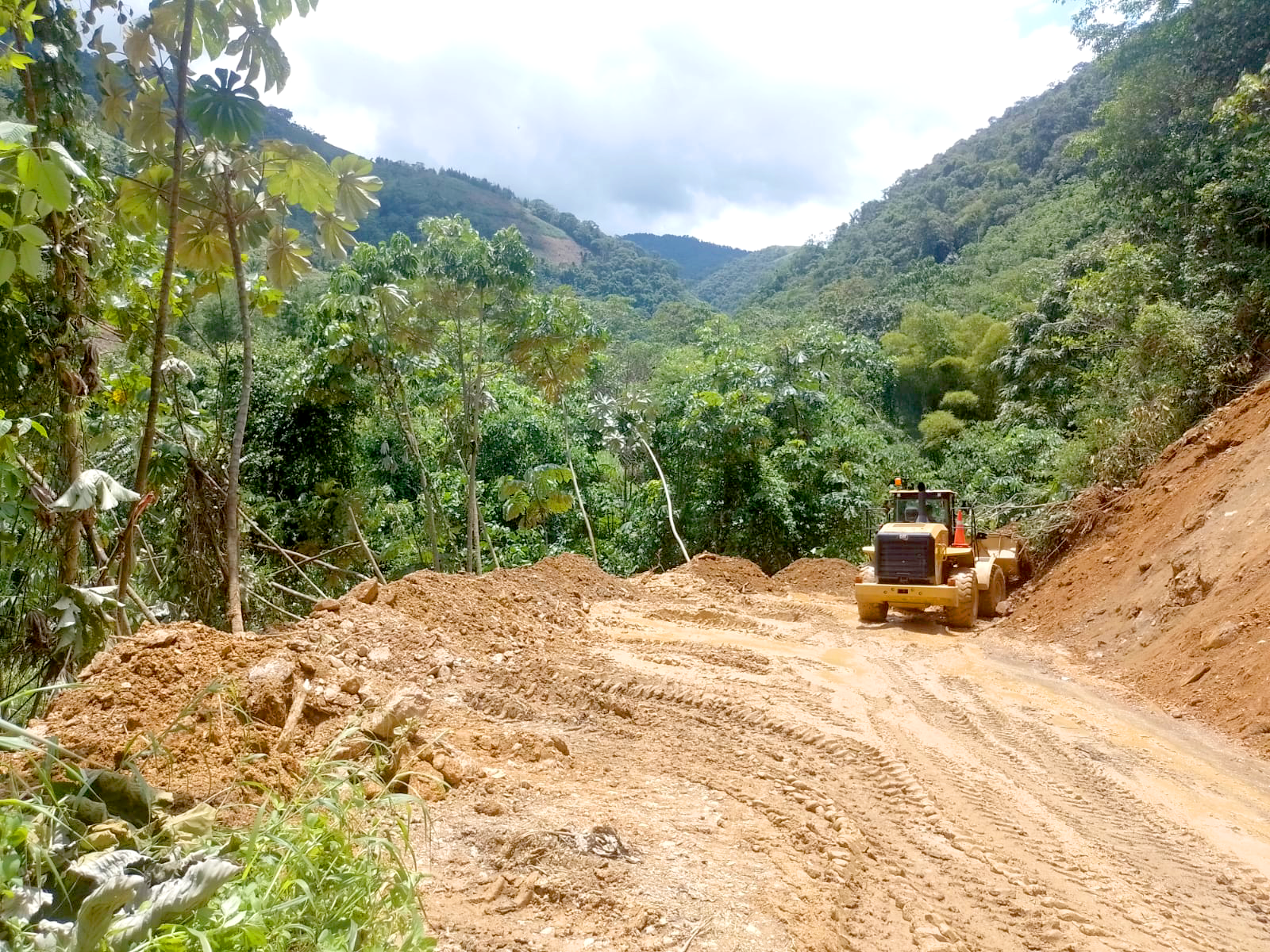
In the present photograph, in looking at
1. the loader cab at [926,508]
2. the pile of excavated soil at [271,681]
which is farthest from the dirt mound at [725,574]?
the pile of excavated soil at [271,681]

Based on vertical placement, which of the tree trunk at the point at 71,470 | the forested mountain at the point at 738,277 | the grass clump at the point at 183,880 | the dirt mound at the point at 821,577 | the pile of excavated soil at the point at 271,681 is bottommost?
the dirt mound at the point at 821,577

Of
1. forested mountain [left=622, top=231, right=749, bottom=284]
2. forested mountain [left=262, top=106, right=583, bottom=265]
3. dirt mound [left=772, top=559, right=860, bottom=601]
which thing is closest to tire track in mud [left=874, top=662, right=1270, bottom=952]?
dirt mound [left=772, top=559, right=860, bottom=601]

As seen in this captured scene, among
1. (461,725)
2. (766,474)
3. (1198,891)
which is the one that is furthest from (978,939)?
(766,474)

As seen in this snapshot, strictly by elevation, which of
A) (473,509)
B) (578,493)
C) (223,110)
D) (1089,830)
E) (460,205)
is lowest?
(1089,830)

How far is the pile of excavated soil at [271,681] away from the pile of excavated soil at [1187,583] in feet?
19.4

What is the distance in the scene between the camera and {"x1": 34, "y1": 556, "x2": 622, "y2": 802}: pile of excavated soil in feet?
13.1

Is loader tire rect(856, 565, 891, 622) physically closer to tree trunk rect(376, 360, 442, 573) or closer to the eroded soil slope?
the eroded soil slope

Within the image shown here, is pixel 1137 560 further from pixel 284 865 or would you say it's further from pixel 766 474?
pixel 284 865

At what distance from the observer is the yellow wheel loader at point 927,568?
35.3 feet

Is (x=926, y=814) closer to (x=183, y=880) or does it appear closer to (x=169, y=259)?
(x=183, y=880)

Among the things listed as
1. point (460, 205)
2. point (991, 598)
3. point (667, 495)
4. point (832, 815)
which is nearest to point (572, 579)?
point (667, 495)

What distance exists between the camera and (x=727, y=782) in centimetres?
517

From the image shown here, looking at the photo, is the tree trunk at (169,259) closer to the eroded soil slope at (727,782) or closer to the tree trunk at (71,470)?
the tree trunk at (71,470)

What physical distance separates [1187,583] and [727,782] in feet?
20.7
